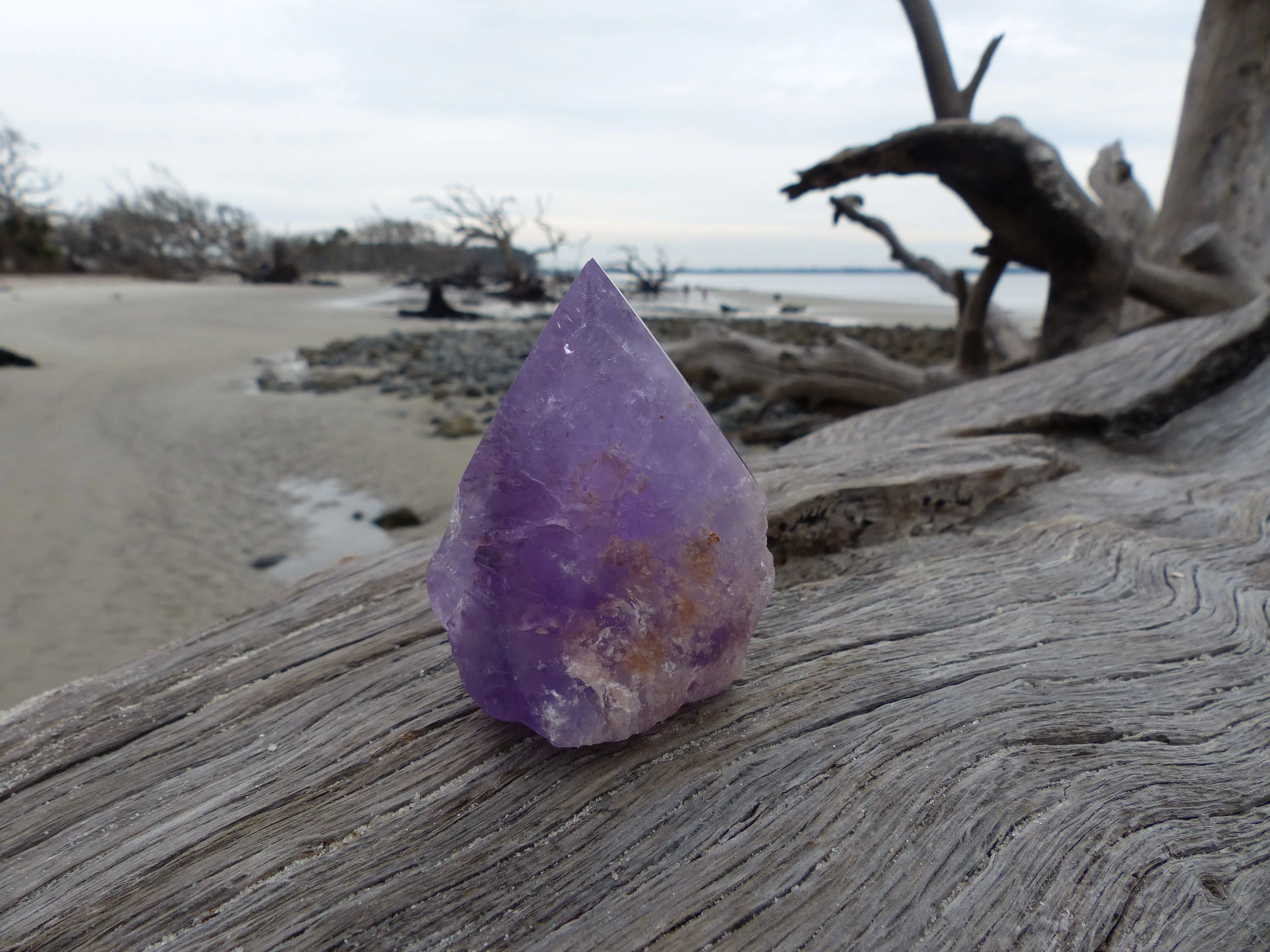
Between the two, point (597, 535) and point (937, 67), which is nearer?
point (597, 535)

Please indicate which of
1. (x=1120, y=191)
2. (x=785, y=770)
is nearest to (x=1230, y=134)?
(x=1120, y=191)

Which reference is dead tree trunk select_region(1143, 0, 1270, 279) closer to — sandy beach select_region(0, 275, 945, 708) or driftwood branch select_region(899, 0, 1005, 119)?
driftwood branch select_region(899, 0, 1005, 119)

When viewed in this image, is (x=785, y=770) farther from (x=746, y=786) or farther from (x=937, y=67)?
(x=937, y=67)

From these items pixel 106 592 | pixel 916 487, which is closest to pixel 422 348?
pixel 106 592

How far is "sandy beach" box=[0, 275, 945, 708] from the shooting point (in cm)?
335

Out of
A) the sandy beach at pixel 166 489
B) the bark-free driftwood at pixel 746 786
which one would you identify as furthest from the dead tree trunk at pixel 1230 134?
the sandy beach at pixel 166 489

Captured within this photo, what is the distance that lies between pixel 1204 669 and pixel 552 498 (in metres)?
1.22

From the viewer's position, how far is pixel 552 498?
1134 mm

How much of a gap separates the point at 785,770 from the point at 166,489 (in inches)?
201

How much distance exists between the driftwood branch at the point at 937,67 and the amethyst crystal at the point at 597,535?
13.3 feet

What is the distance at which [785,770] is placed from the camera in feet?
3.75

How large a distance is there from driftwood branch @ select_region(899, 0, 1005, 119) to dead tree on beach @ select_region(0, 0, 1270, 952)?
3.19 metres

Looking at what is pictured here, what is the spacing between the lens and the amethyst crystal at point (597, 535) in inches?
44.4

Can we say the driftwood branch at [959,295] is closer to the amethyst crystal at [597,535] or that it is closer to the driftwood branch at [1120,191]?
the driftwood branch at [1120,191]
